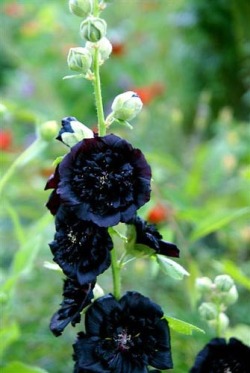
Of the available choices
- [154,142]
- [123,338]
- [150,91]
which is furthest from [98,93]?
[150,91]

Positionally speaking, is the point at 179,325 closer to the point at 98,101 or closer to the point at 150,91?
the point at 98,101

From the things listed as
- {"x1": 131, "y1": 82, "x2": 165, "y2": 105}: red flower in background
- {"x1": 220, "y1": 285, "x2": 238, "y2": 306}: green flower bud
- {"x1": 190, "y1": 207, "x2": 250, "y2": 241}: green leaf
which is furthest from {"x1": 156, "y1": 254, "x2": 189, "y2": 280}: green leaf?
{"x1": 131, "y1": 82, "x2": 165, "y2": 105}: red flower in background

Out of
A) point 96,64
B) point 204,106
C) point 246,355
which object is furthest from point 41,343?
point 204,106

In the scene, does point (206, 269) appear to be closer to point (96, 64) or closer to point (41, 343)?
point (41, 343)

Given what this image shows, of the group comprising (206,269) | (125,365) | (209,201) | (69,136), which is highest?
(209,201)

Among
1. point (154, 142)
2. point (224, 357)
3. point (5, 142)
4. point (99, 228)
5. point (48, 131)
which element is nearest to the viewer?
point (99, 228)

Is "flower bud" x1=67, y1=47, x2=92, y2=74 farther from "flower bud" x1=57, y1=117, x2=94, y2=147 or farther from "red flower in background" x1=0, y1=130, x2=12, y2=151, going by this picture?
"red flower in background" x1=0, y1=130, x2=12, y2=151
